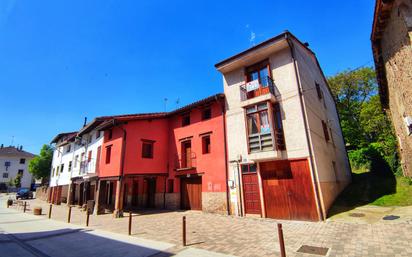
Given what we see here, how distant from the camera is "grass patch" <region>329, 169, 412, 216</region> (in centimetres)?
1102

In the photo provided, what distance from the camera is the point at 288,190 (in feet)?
36.6

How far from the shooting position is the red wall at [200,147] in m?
14.4

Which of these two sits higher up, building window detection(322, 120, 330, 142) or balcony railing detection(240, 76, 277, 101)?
balcony railing detection(240, 76, 277, 101)

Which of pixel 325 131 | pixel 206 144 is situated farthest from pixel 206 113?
pixel 325 131

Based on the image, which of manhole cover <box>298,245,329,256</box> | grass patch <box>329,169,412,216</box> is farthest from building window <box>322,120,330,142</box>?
manhole cover <box>298,245,329,256</box>

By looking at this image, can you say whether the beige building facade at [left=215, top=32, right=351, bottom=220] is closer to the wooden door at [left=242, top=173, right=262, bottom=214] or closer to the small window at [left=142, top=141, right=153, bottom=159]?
the wooden door at [left=242, top=173, right=262, bottom=214]

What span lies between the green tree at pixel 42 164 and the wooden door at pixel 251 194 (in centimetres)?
4545

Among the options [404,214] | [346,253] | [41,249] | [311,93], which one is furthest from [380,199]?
[41,249]

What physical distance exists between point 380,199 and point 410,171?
10.1 ft

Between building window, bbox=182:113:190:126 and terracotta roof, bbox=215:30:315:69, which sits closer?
terracotta roof, bbox=215:30:315:69

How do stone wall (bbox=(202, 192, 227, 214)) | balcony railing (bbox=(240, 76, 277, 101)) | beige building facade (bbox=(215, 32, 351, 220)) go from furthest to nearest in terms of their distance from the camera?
stone wall (bbox=(202, 192, 227, 214)) < balcony railing (bbox=(240, 76, 277, 101)) < beige building facade (bbox=(215, 32, 351, 220))

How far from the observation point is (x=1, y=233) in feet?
33.7

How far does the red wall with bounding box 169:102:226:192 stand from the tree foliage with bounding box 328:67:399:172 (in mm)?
16365

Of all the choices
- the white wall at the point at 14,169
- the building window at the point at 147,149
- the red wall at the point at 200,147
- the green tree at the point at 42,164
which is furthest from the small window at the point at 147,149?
the white wall at the point at 14,169
